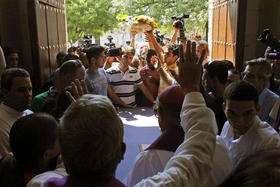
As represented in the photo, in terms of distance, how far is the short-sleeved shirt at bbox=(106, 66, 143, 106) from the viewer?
5.51m

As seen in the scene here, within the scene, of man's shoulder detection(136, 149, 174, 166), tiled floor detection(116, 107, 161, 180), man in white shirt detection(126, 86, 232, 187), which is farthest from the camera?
tiled floor detection(116, 107, 161, 180)

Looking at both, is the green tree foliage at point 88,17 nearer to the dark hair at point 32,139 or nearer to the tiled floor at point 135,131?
the tiled floor at point 135,131

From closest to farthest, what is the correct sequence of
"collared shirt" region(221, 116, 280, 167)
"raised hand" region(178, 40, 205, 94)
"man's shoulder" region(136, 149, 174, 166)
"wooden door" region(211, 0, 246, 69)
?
1. "raised hand" region(178, 40, 205, 94)
2. "man's shoulder" region(136, 149, 174, 166)
3. "collared shirt" region(221, 116, 280, 167)
4. "wooden door" region(211, 0, 246, 69)

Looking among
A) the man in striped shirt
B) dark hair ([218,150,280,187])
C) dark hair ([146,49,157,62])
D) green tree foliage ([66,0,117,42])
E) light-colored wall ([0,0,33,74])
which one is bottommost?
the man in striped shirt

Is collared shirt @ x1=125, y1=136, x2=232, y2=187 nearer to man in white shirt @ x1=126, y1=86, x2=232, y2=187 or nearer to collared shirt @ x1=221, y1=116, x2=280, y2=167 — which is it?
man in white shirt @ x1=126, y1=86, x2=232, y2=187

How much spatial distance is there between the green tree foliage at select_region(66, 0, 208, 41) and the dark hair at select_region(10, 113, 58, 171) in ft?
41.7

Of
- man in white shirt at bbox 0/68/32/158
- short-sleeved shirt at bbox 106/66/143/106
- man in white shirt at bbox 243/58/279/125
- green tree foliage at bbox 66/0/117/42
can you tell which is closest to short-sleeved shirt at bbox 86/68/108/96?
short-sleeved shirt at bbox 106/66/143/106

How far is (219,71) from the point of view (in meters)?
2.60

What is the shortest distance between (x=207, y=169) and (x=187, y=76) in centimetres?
38

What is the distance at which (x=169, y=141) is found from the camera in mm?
1528

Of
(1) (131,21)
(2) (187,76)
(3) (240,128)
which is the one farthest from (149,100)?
(2) (187,76)

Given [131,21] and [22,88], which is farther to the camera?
[131,21]

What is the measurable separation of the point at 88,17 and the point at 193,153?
559 inches

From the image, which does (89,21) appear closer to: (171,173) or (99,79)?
(99,79)
